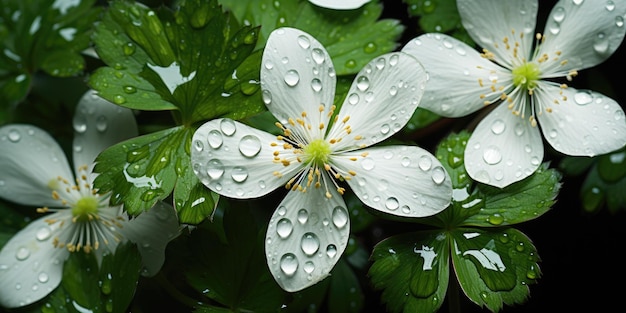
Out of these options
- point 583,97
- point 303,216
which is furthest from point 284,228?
point 583,97

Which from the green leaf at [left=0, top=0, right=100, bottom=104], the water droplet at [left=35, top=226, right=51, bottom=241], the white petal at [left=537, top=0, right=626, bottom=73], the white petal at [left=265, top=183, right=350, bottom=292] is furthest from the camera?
the green leaf at [left=0, top=0, right=100, bottom=104]

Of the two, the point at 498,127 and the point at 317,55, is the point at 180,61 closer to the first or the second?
the point at 317,55

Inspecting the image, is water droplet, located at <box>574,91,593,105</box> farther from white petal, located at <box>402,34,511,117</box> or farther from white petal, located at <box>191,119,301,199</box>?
white petal, located at <box>191,119,301,199</box>

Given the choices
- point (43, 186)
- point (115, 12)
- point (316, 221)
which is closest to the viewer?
point (316, 221)

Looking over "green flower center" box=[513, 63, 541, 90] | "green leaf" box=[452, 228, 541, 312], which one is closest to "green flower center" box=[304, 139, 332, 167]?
"green leaf" box=[452, 228, 541, 312]

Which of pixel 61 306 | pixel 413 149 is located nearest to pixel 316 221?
pixel 413 149

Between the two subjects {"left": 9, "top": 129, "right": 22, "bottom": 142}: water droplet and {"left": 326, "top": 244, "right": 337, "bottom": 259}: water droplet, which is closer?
{"left": 326, "top": 244, "right": 337, "bottom": 259}: water droplet

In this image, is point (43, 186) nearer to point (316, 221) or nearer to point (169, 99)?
point (169, 99)

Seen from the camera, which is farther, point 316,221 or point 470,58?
point 470,58
